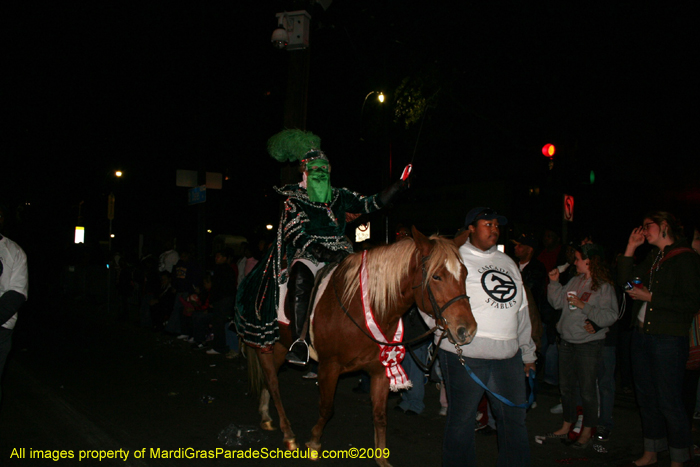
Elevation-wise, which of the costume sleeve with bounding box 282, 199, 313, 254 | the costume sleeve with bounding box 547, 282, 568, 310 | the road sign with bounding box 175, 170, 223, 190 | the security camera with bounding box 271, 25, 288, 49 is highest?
the security camera with bounding box 271, 25, 288, 49

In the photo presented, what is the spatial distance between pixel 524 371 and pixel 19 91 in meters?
22.4

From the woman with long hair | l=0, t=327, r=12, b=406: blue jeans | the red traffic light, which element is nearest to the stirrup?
l=0, t=327, r=12, b=406: blue jeans

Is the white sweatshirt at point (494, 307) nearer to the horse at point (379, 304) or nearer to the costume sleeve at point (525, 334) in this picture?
the costume sleeve at point (525, 334)

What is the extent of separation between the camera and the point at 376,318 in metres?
4.16

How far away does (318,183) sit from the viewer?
5031 millimetres

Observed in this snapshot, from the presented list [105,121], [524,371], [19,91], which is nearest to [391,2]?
[524,371]

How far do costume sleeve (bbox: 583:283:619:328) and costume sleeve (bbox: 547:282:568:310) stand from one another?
0.36 m

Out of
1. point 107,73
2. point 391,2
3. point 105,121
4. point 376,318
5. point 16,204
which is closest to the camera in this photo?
point 376,318

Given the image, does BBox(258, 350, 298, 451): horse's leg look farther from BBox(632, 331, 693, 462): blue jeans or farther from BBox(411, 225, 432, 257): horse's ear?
BBox(632, 331, 693, 462): blue jeans

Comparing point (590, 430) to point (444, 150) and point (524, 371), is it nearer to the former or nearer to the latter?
point (524, 371)

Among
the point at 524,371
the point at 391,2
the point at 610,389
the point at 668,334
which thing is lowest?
the point at 610,389

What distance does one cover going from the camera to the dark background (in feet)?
36.4

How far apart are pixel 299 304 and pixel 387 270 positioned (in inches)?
42.6

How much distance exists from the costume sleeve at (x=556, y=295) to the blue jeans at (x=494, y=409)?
180 centimetres
